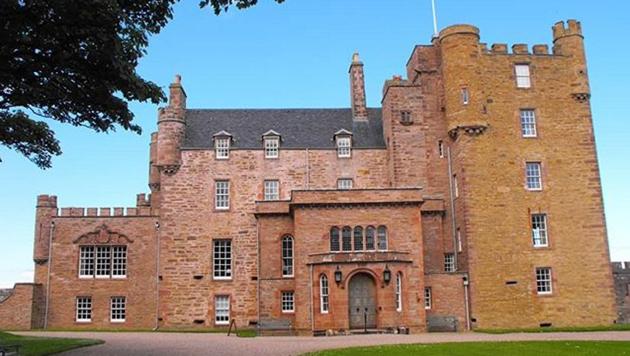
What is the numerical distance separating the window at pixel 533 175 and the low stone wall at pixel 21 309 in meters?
30.7

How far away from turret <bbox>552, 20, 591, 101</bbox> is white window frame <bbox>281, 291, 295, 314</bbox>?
20.8 meters

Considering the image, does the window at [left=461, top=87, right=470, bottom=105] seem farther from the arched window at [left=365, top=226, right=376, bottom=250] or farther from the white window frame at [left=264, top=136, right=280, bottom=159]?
the white window frame at [left=264, top=136, right=280, bottom=159]

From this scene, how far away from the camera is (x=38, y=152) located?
21469 millimetres

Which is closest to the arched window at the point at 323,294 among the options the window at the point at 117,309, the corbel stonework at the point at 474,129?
the corbel stonework at the point at 474,129

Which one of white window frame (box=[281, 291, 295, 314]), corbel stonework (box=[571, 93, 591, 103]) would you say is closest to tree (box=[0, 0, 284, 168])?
white window frame (box=[281, 291, 295, 314])

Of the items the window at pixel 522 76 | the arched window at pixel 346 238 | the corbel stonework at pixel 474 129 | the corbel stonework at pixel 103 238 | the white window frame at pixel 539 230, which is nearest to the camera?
the arched window at pixel 346 238

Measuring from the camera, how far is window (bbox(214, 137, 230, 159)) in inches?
1652

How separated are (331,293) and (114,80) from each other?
19.8 metres

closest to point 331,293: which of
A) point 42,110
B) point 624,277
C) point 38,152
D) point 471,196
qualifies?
point 471,196

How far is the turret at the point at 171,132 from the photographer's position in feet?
135

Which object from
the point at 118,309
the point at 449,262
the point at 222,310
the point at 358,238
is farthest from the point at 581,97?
the point at 118,309

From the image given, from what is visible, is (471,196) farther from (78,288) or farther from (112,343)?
(78,288)

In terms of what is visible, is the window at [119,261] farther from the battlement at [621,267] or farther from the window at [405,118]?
the battlement at [621,267]

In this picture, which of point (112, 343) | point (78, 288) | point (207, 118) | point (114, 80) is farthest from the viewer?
point (207, 118)
